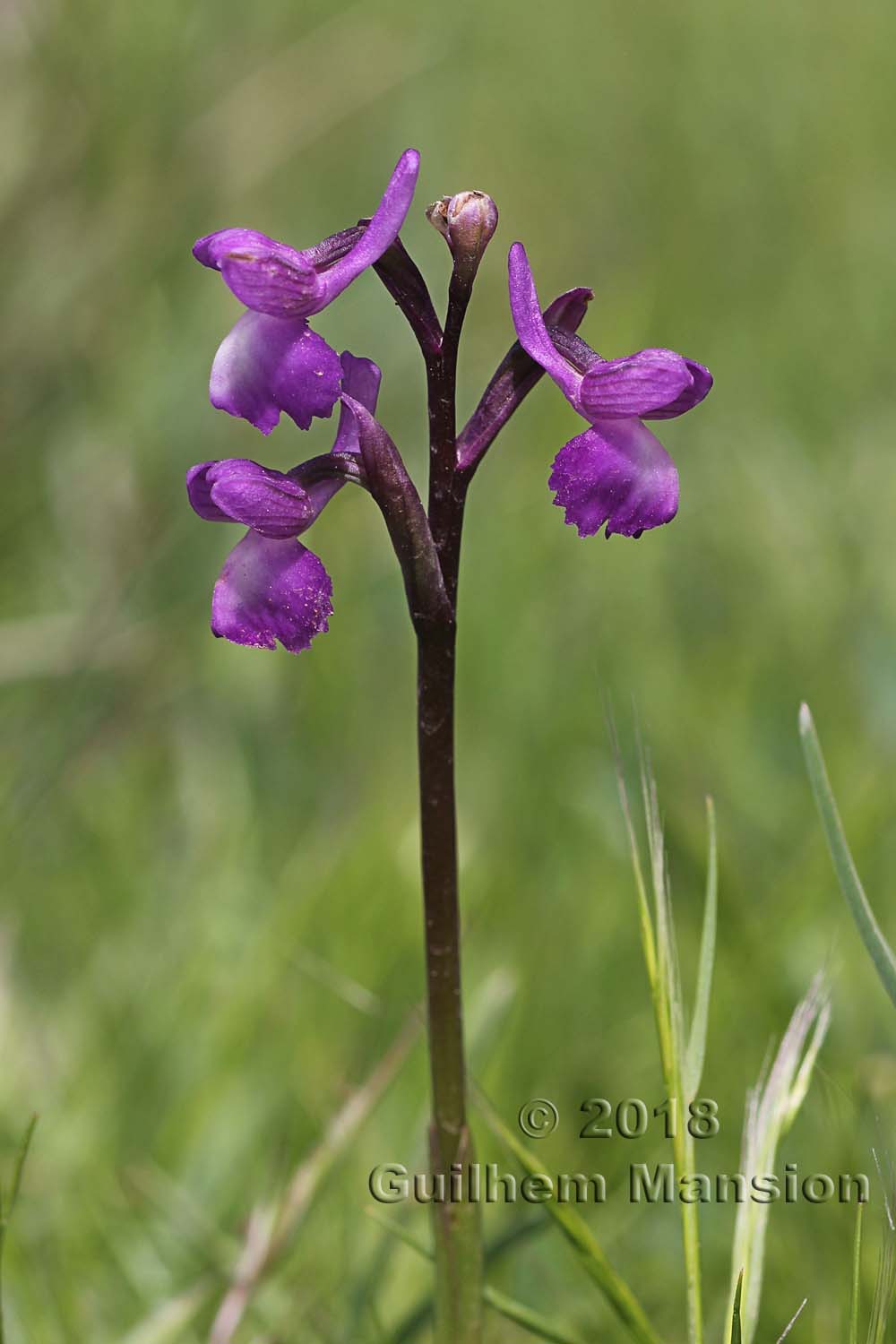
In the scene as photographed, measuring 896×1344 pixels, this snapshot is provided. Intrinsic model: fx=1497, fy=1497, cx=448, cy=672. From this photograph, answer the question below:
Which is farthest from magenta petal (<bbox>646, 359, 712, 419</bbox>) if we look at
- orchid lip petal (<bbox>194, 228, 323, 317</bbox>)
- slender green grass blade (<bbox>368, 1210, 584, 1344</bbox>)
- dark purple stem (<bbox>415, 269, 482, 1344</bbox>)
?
slender green grass blade (<bbox>368, 1210, 584, 1344</bbox>)

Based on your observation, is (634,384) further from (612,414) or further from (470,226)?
(470,226)

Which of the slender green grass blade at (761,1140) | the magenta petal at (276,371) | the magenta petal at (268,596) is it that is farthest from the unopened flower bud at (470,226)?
the slender green grass blade at (761,1140)

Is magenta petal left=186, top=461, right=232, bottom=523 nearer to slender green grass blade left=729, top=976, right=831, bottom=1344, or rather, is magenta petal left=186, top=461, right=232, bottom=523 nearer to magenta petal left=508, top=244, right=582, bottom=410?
magenta petal left=508, top=244, right=582, bottom=410

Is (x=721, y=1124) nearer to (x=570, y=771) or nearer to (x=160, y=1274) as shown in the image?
(x=160, y=1274)

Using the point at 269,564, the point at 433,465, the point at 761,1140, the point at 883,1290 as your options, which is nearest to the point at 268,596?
the point at 269,564

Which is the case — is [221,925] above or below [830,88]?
below

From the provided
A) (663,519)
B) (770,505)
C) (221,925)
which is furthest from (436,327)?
(770,505)
